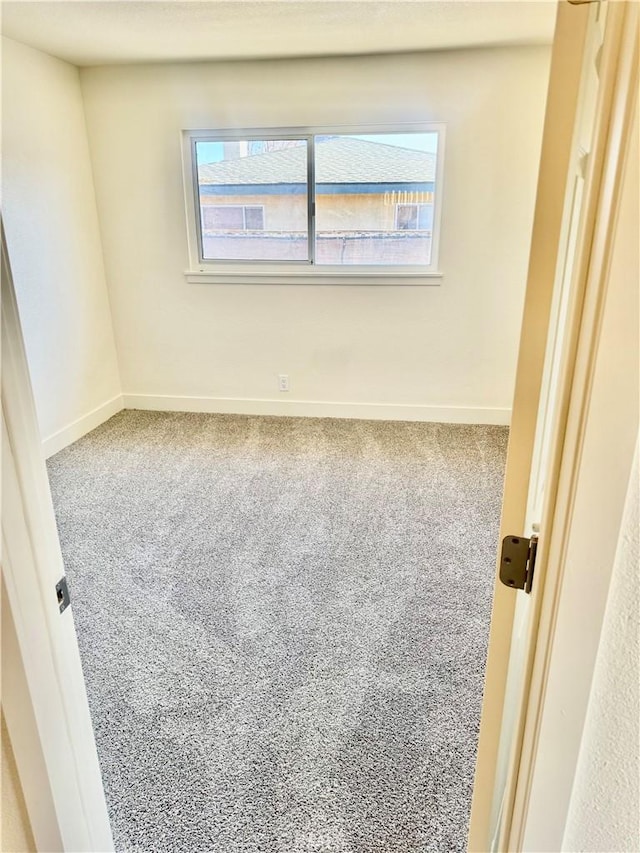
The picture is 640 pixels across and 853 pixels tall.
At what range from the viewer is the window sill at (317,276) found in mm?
3711

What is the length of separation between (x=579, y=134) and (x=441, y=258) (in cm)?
322

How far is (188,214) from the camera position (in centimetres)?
383

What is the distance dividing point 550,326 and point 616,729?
476mm

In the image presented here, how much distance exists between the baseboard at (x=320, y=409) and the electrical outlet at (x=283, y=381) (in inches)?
4.0

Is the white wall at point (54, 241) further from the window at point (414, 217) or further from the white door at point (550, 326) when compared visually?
the white door at point (550, 326)

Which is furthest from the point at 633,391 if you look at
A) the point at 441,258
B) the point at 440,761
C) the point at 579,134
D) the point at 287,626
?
the point at 441,258

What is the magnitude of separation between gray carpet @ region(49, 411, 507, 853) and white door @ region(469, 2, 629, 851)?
737 mm

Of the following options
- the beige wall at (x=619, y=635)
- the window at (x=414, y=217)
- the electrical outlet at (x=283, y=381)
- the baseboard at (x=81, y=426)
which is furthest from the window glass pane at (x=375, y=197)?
the beige wall at (x=619, y=635)

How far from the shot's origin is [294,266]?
385 cm

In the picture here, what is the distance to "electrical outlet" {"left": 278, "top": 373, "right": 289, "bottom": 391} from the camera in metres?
4.10

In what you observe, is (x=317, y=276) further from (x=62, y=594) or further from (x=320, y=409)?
(x=62, y=594)

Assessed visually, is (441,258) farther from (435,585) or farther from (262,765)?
(262,765)

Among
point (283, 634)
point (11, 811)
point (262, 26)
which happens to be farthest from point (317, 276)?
point (11, 811)

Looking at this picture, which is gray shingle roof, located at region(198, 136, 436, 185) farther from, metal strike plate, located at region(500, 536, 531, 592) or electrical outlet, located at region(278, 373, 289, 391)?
metal strike plate, located at region(500, 536, 531, 592)
